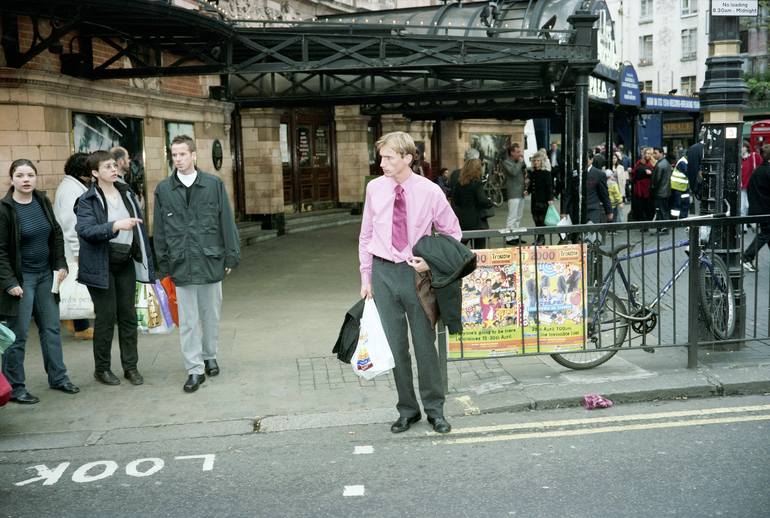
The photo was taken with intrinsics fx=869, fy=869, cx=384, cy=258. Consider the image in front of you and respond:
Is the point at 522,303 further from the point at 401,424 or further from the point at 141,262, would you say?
the point at 141,262

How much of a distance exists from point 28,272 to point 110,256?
0.64m

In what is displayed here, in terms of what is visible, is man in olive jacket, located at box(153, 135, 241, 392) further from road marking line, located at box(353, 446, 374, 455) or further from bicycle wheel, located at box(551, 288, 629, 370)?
bicycle wheel, located at box(551, 288, 629, 370)

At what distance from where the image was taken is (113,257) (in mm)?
6949

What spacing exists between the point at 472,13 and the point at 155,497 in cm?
1542

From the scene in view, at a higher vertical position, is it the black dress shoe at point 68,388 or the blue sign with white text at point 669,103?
the blue sign with white text at point 669,103

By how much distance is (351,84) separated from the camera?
15.9m

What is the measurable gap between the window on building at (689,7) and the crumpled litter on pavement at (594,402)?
209ft

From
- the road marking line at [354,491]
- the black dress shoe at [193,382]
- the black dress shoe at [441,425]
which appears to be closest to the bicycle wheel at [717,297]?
the black dress shoe at [441,425]

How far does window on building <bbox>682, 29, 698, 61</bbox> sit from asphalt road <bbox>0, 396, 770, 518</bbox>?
63.2 metres

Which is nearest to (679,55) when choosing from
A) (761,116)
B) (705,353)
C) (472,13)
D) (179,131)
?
(761,116)

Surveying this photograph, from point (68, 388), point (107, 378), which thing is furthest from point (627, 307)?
point (68, 388)

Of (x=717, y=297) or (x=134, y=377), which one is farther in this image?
(x=717, y=297)

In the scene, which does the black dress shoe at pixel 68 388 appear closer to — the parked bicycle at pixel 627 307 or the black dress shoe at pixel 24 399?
the black dress shoe at pixel 24 399

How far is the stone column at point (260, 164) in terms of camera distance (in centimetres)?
2036
